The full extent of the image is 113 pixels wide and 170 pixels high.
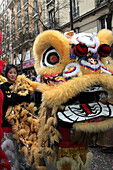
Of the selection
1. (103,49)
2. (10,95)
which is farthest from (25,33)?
(103,49)

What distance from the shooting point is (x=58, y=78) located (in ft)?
6.32

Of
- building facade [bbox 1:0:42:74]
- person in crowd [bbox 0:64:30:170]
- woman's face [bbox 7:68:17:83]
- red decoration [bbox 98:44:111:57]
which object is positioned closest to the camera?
red decoration [bbox 98:44:111:57]

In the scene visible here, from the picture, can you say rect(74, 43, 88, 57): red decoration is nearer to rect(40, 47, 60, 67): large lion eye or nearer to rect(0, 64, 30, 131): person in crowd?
rect(40, 47, 60, 67): large lion eye

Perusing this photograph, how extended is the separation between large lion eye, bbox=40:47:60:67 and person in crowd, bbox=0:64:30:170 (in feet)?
2.38

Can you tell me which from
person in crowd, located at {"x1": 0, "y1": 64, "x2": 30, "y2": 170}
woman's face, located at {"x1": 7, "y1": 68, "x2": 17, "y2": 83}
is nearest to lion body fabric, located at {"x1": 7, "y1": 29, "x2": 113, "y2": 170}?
person in crowd, located at {"x1": 0, "y1": 64, "x2": 30, "y2": 170}

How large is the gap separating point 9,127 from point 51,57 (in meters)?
1.17

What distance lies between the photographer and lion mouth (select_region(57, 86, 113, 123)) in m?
1.78

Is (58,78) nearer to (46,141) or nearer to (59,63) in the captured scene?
(59,63)

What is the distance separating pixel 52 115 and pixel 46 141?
31 centimetres

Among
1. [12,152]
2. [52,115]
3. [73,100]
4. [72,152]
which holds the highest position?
[73,100]

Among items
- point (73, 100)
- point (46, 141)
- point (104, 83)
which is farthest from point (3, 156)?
point (104, 83)

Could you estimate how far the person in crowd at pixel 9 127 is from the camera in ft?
7.84

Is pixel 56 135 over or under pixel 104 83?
under

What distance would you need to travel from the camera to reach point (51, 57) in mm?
2033
